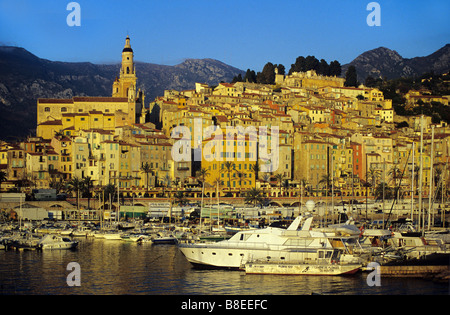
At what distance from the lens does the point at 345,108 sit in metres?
129

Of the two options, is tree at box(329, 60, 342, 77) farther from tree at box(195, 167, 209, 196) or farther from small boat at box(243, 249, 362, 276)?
small boat at box(243, 249, 362, 276)

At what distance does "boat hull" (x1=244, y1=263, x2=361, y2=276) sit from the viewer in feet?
124

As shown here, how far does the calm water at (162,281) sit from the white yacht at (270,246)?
0.86 meters

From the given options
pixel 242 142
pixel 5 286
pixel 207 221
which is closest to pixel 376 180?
pixel 242 142

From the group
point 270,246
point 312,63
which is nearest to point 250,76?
point 312,63

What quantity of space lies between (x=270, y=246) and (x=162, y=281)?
6835 mm

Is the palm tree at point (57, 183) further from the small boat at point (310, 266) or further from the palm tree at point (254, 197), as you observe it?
the small boat at point (310, 266)

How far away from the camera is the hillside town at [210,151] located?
3583 inches

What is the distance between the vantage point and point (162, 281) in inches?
1480

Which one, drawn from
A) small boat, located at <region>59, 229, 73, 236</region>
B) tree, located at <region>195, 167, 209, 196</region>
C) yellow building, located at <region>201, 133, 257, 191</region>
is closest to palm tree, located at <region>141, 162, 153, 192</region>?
tree, located at <region>195, 167, 209, 196</region>

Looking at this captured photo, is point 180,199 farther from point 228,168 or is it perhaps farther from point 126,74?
point 126,74

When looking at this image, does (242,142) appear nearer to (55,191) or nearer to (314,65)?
(55,191)

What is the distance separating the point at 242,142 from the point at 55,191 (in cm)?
2672
